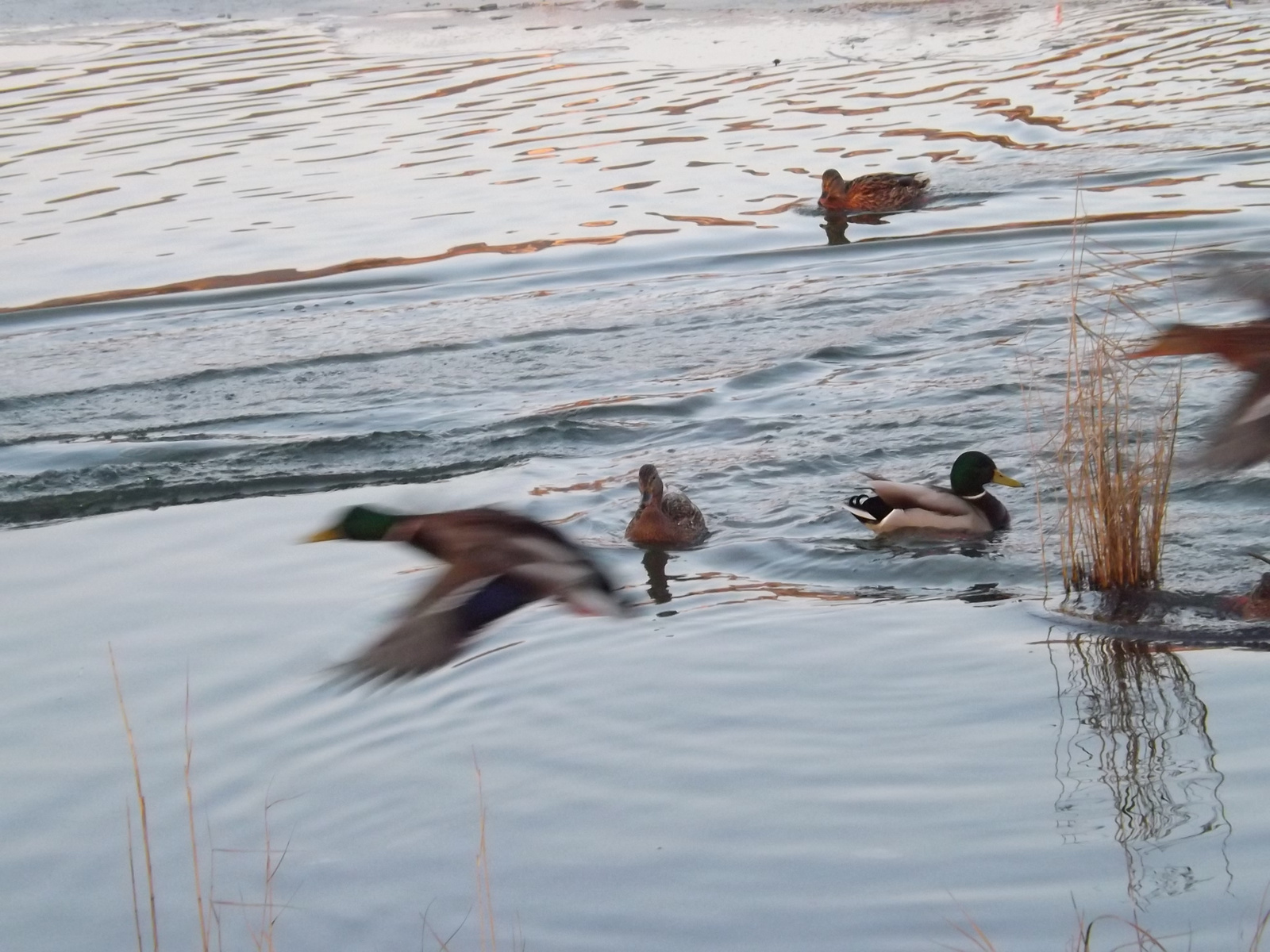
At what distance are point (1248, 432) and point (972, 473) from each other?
349 centimetres

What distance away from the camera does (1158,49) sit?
17.0 m

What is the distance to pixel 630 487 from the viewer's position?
8695mm

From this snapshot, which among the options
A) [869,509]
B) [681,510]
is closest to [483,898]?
[681,510]

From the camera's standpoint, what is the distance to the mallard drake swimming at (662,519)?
7.72 metres

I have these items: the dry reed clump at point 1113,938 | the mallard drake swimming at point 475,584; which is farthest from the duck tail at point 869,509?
the mallard drake swimming at point 475,584

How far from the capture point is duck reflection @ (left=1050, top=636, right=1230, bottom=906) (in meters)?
4.51

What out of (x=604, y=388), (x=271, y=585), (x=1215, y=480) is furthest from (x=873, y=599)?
(x=604, y=388)

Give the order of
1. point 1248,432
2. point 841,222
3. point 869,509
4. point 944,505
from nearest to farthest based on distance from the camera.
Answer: point 1248,432
point 944,505
point 869,509
point 841,222

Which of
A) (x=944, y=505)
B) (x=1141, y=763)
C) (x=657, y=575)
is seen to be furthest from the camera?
(x=944, y=505)

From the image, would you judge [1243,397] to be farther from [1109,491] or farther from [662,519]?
[662,519]

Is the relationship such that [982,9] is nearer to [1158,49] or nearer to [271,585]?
[1158,49]

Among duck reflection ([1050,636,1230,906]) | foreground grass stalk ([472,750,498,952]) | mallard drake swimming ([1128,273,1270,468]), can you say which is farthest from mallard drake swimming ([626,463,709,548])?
mallard drake swimming ([1128,273,1270,468])

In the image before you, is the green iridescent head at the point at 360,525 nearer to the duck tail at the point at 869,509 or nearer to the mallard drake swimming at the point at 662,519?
the mallard drake swimming at the point at 662,519

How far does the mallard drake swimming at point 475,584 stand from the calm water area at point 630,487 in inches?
12.5
